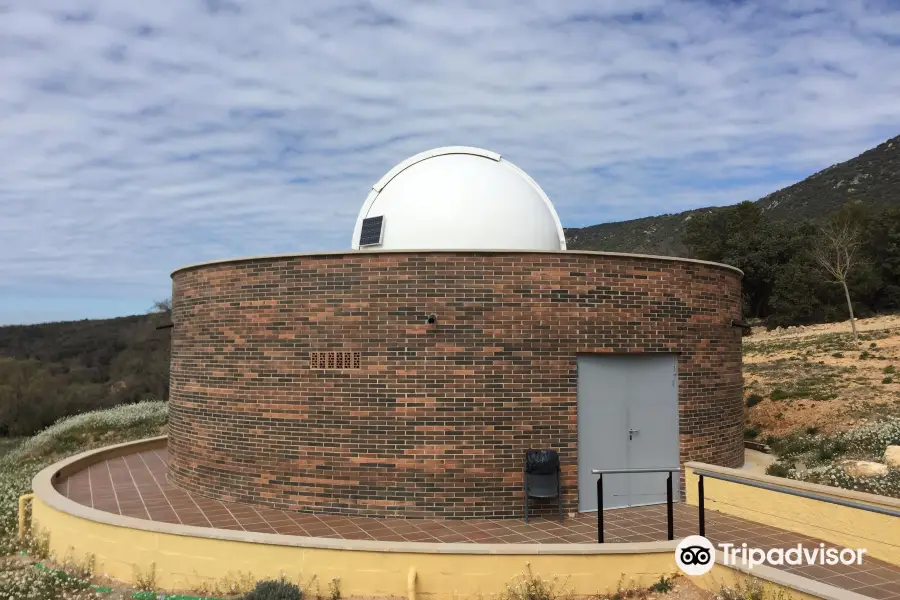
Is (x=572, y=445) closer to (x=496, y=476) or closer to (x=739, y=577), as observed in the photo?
(x=496, y=476)

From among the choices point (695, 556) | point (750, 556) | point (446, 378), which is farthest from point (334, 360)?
point (750, 556)

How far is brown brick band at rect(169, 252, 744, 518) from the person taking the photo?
8250 mm

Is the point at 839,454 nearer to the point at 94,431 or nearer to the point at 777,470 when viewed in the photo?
the point at 777,470

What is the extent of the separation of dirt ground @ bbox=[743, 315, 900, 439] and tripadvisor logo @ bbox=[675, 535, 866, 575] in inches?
338

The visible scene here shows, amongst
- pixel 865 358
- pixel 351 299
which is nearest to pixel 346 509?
pixel 351 299

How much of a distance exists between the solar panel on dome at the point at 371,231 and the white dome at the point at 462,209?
6 cm

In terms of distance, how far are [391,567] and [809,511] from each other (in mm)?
4747

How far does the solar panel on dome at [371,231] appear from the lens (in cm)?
1077

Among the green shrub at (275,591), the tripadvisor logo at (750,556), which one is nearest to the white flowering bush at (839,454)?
the tripadvisor logo at (750,556)

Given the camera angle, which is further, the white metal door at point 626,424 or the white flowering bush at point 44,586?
the white metal door at point 626,424

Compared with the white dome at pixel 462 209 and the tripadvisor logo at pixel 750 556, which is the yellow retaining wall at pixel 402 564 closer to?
the tripadvisor logo at pixel 750 556

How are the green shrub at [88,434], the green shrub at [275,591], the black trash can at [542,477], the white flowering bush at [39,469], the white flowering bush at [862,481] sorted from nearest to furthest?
the green shrub at [275,591] < the white flowering bush at [39,469] < the black trash can at [542,477] < the white flowering bush at [862,481] < the green shrub at [88,434]

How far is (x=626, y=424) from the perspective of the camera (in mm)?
8945

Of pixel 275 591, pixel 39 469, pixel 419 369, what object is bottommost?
pixel 39 469
